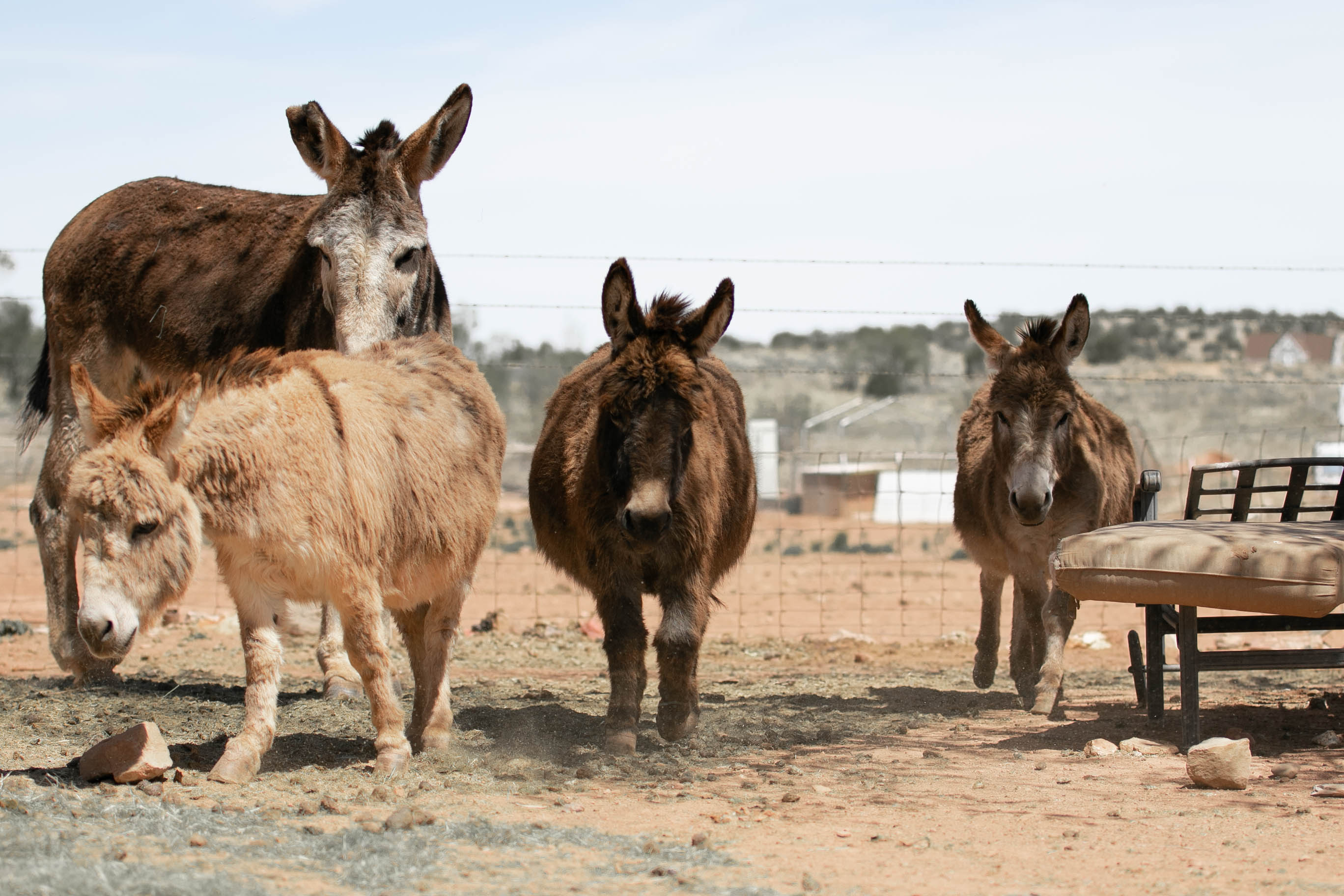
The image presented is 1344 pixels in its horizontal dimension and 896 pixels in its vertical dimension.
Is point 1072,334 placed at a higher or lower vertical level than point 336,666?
higher

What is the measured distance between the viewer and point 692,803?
4551mm

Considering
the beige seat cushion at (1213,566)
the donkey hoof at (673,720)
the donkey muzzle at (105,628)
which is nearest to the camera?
the donkey muzzle at (105,628)

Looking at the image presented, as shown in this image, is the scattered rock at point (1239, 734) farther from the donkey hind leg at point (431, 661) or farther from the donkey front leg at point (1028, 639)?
the donkey hind leg at point (431, 661)

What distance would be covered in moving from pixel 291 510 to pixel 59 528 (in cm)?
441

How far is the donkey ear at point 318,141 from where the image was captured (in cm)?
682

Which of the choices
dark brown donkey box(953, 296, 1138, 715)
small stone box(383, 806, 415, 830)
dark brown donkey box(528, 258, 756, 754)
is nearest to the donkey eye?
dark brown donkey box(528, 258, 756, 754)

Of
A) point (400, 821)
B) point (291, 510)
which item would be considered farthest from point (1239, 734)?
point (291, 510)

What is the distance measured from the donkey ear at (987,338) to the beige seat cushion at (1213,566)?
2007mm

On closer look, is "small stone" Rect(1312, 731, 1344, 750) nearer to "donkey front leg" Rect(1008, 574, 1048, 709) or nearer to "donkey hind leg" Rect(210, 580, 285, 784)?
"donkey front leg" Rect(1008, 574, 1048, 709)

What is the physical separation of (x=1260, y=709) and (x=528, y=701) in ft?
13.9

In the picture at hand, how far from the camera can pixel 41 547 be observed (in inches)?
317

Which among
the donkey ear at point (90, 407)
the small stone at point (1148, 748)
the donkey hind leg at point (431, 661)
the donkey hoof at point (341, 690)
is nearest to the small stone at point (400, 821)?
the donkey hind leg at point (431, 661)

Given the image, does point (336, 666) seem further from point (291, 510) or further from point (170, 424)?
point (170, 424)

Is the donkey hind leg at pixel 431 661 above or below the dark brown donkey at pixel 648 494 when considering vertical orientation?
below
